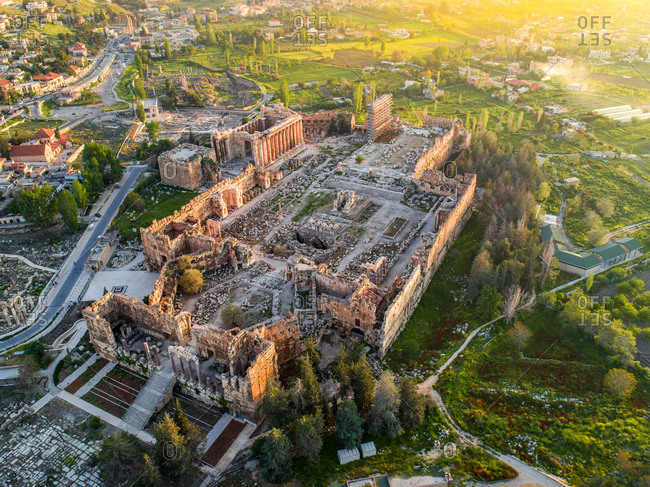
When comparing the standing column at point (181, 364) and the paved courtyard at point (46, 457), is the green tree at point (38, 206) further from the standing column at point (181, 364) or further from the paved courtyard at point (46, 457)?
the standing column at point (181, 364)

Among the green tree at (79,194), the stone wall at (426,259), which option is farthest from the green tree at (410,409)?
the green tree at (79,194)

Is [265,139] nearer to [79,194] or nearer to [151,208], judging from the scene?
[151,208]

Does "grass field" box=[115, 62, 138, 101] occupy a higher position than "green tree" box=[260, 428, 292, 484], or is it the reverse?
"grass field" box=[115, 62, 138, 101]

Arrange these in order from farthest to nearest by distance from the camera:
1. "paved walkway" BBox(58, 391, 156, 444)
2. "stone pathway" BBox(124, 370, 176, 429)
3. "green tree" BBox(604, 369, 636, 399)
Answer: "green tree" BBox(604, 369, 636, 399) → "stone pathway" BBox(124, 370, 176, 429) → "paved walkway" BBox(58, 391, 156, 444)

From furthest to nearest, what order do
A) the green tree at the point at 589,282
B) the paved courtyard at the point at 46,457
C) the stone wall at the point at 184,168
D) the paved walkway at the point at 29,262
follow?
the stone wall at the point at 184,168
the paved walkway at the point at 29,262
the green tree at the point at 589,282
the paved courtyard at the point at 46,457

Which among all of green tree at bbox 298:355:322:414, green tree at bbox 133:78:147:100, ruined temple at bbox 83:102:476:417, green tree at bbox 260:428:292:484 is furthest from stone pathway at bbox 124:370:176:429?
green tree at bbox 133:78:147:100

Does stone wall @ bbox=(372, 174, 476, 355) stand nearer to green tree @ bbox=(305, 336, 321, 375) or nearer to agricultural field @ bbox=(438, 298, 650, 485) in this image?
green tree @ bbox=(305, 336, 321, 375)
